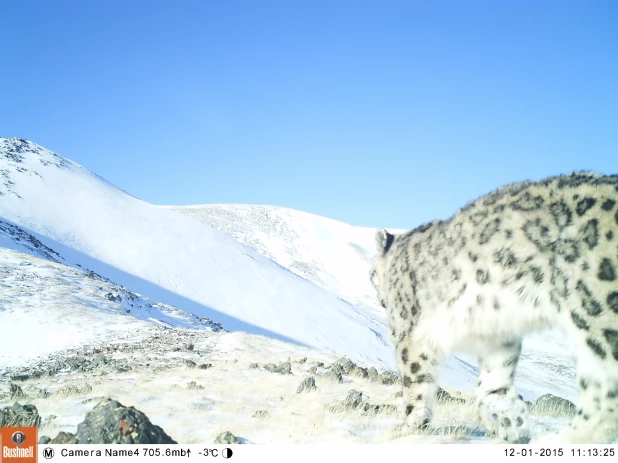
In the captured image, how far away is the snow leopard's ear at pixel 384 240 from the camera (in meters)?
7.75

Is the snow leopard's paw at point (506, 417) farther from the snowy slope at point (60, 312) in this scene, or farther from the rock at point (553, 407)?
the snowy slope at point (60, 312)

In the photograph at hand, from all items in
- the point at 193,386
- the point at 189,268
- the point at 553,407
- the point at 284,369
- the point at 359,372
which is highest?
the point at 189,268

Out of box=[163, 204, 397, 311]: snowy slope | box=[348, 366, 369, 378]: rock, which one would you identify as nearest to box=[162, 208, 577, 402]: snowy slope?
box=[163, 204, 397, 311]: snowy slope

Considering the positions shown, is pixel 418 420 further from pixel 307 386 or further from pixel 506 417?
pixel 307 386

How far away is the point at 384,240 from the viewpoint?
7801 mm

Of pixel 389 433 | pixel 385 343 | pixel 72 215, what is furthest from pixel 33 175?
pixel 389 433

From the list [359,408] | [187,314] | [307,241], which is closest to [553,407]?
[359,408]

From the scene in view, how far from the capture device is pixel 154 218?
75500 mm

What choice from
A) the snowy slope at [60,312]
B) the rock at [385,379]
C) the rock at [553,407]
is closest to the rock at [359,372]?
the rock at [385,379]

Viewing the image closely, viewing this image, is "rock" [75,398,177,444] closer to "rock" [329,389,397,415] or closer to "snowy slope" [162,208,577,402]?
"rock" [329,389,397,415]

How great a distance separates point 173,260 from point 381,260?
58659mm

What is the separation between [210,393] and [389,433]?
6562mm

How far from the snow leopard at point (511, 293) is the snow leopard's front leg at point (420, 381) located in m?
0.01

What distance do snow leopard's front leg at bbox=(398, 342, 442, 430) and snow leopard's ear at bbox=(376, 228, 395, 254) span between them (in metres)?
2.05
